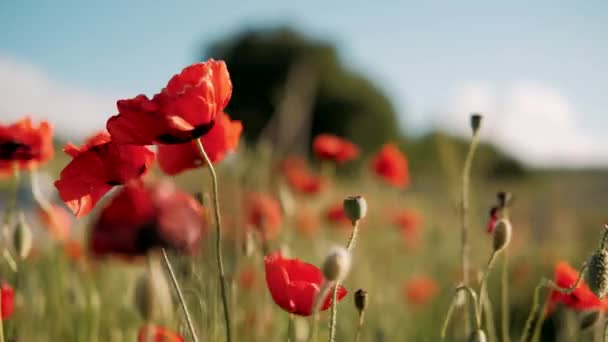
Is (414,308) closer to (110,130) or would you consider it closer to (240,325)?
(240,325)

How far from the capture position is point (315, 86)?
1833 cm

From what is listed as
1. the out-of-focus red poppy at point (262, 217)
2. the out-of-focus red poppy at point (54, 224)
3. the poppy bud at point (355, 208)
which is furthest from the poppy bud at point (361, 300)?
the out-of-focus red poppy at point (54, 224)

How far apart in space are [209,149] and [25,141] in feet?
1.10

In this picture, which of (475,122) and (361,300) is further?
(475,122)

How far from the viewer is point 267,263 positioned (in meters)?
0.79

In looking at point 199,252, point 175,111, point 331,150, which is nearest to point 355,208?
point 175,111

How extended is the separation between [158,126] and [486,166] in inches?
78.0

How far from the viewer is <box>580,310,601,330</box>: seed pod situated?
2.93 feet

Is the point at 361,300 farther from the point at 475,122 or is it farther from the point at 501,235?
the point at 475,122

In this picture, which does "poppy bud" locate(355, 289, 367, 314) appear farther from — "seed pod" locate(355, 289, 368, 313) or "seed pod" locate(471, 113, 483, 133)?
"seed pod" locate(471, 113, 483, 133)

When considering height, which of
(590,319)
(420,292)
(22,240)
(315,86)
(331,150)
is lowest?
(420,292)

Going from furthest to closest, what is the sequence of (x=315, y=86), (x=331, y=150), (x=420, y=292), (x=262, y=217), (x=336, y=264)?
1. (x=315, y=86)
2. (x=420, y=292)
3. (x=331, y=150)
4. (x=262, y=217)
5. (x=336, y=264)

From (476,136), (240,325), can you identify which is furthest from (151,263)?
(240,325)

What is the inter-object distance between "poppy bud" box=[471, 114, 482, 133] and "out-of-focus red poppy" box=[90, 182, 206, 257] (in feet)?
1.48
